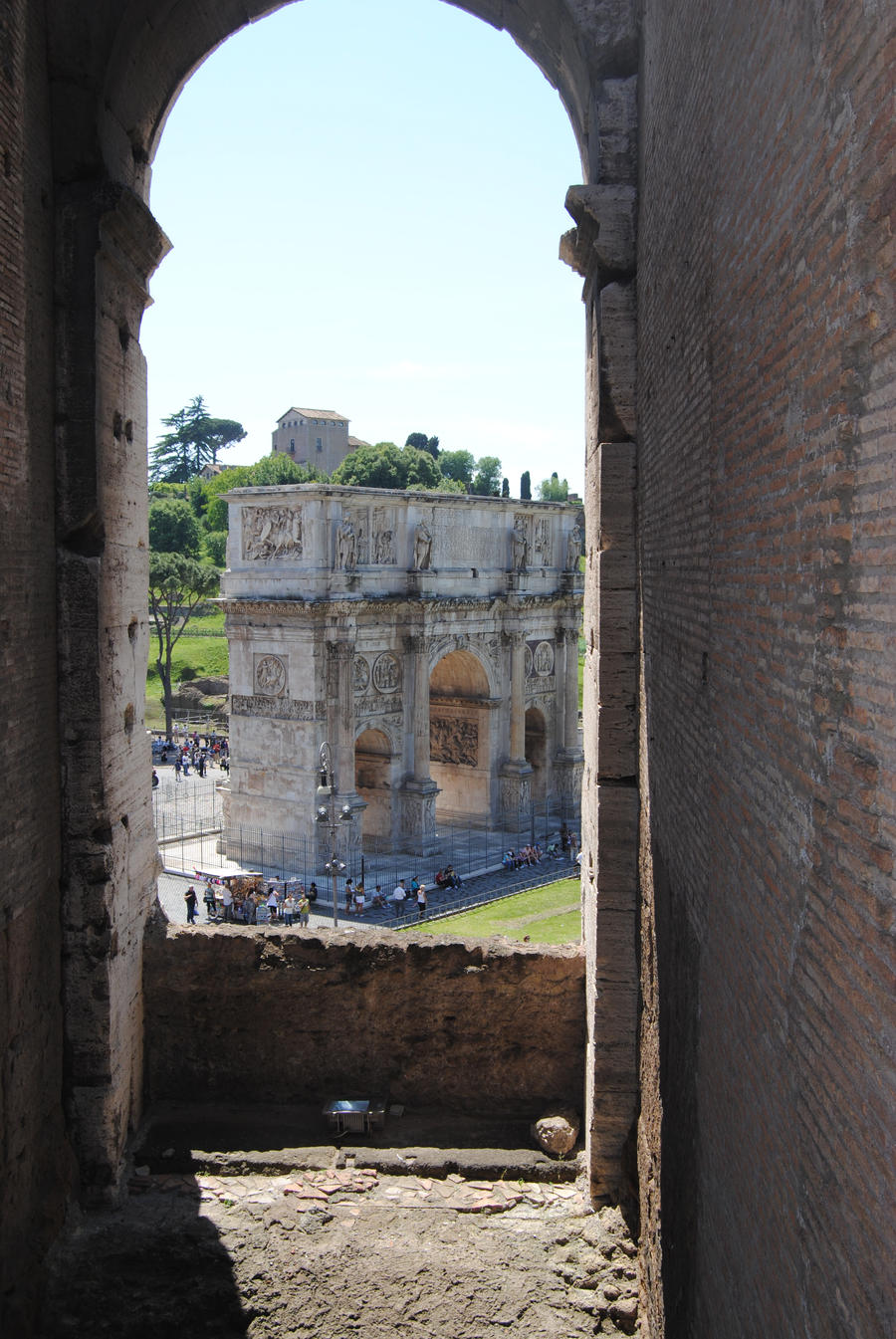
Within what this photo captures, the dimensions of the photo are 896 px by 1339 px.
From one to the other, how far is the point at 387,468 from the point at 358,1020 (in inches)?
2096

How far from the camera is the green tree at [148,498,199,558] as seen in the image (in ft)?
165

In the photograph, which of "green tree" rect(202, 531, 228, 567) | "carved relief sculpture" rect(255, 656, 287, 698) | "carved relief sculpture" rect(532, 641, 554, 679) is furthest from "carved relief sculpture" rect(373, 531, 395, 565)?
"green tree" rect(202, 531, 228, 567)

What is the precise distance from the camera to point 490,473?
8188 centimetres

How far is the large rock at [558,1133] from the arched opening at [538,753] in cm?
2540

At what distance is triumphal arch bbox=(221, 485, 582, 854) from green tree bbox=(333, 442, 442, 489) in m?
27.6

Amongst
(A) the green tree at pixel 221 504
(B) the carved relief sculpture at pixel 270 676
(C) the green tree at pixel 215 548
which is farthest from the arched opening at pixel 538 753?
(A) the green tree at pixel 221 504

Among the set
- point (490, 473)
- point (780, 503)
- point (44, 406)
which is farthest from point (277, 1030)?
point (490, 473)

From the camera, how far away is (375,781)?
28.8 metres

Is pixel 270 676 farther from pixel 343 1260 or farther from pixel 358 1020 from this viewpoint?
pixel 343 1260

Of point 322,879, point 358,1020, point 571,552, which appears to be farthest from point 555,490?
point 358,1020

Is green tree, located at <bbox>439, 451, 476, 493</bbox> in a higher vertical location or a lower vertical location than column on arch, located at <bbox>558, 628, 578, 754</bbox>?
higher

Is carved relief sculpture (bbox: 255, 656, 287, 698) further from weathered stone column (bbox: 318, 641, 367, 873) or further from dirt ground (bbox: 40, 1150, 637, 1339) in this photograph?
dirt ground (bbox: 40, 1150, 637, 1339)

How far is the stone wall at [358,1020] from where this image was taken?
8.27 m

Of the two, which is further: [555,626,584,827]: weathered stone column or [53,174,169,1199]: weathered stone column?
[555,626,584,827]: weathered stone column
